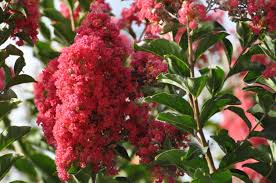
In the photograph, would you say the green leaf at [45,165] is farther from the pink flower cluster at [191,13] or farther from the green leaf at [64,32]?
the green leaf at [64,32]

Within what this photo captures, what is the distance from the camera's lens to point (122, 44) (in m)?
3.16

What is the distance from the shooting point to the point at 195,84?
9.03 feet

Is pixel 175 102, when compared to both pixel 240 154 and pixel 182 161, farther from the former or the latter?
pixel 240 154

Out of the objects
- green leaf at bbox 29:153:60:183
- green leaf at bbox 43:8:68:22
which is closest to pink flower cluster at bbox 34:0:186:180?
green leaf at bbox 29:153:60:183

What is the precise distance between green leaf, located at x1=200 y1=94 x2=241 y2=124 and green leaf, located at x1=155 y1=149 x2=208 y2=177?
213mm

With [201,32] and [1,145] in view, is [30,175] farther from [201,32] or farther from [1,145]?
[201,32]

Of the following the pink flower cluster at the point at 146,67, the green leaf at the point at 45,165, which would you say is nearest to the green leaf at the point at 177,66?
the pink flower cluster at the point at 146,67

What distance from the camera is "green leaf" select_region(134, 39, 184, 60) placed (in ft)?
9.66

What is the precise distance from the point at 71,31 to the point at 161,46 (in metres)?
1.40

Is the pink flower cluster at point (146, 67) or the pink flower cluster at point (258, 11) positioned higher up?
the pink flower cluster at point (258, 11)

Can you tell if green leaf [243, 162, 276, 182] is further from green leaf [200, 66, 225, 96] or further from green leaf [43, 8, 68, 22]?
green leaf [43, 8, 68, 22]

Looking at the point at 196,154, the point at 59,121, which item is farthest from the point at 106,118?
the point at 196,154

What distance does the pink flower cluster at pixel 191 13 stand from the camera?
2793mm

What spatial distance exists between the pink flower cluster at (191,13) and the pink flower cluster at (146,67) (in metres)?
0.40
